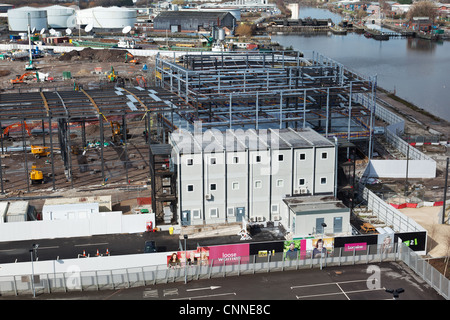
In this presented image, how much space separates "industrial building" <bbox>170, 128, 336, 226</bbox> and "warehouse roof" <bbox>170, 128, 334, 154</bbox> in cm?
5

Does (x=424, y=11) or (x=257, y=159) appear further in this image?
(x=424, y=11)

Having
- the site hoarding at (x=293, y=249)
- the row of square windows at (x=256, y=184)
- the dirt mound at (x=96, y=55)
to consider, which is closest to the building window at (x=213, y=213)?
the row of square windows at (x=256, y=184)

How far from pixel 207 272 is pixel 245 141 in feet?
31.4

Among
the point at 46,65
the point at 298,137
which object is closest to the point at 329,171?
the point at 298,137

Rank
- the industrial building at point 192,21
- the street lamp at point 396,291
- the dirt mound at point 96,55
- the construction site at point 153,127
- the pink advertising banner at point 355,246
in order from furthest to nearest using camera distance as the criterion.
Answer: the industrial building at point 192,21
the dirt mound at point 96,55
the construction site at point 153,127
the pink advertising banner at point 355,246
the street lamp at point 396,291

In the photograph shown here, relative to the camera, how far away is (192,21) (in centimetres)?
12594

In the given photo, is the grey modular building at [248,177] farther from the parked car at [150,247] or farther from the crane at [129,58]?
the crane at [129,58]

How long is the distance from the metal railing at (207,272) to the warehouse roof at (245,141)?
7.02 meters

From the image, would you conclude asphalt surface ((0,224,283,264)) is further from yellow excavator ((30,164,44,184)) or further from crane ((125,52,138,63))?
crane ((125,52,138,63))

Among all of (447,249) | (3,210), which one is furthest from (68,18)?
(447,249)

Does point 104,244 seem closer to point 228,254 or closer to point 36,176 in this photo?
point 228,254

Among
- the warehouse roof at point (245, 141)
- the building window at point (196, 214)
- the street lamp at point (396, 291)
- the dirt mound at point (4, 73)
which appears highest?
the warehouse roof at point (245, 141)

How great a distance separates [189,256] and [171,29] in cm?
10549

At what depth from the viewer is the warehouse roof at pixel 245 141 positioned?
106 feet
